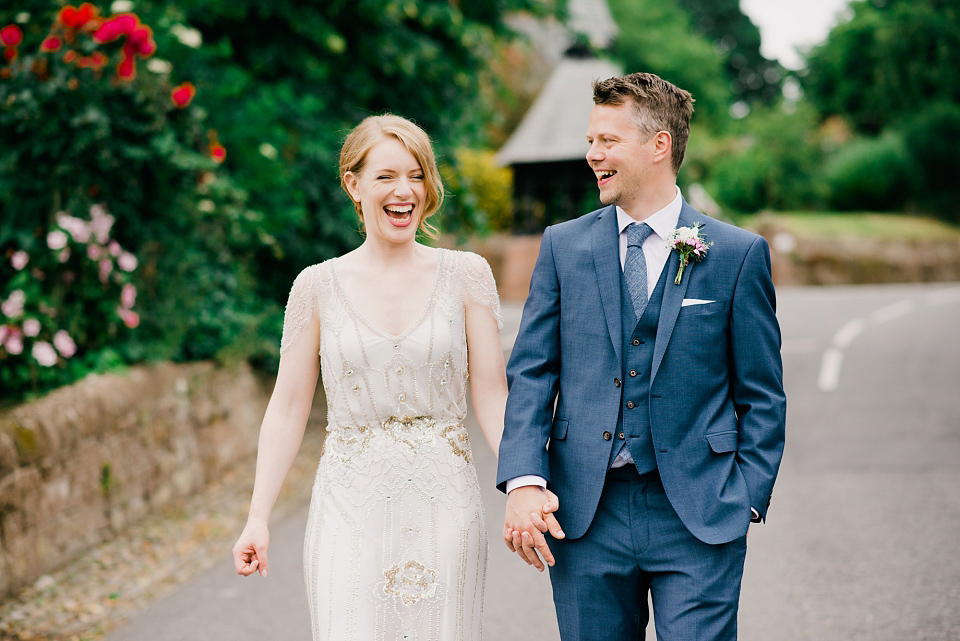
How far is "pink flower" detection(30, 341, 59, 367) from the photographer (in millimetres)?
5559

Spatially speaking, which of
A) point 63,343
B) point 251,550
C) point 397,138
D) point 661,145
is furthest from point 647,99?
point 63,343

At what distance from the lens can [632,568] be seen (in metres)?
2.59

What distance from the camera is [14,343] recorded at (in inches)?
215

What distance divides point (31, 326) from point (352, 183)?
3524 mm

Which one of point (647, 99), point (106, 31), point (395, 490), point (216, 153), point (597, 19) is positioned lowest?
point (395, 490)

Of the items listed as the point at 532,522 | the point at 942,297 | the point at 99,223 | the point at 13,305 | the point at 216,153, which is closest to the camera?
the point at 532,522

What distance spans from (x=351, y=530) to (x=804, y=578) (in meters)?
3.21

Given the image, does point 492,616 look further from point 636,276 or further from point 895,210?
point 895,210

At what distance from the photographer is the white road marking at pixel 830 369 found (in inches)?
400

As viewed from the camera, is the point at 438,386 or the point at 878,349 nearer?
the point at 438,386

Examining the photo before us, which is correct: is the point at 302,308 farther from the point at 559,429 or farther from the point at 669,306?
the point at 669,306

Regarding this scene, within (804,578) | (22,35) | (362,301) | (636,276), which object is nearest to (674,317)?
(636,276)

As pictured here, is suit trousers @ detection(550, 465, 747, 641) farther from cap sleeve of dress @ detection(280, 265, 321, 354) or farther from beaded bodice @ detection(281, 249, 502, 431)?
cap sleeve of dress @ detection(280, 265, 321, 354)

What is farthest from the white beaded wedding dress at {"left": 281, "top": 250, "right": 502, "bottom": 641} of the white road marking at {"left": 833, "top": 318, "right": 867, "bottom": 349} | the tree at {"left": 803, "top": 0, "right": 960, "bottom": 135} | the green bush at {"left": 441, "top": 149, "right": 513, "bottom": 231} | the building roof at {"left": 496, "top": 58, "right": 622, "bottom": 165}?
the tree at {"left": 803, "top": 0, "right": 960, "bottom": 135}
